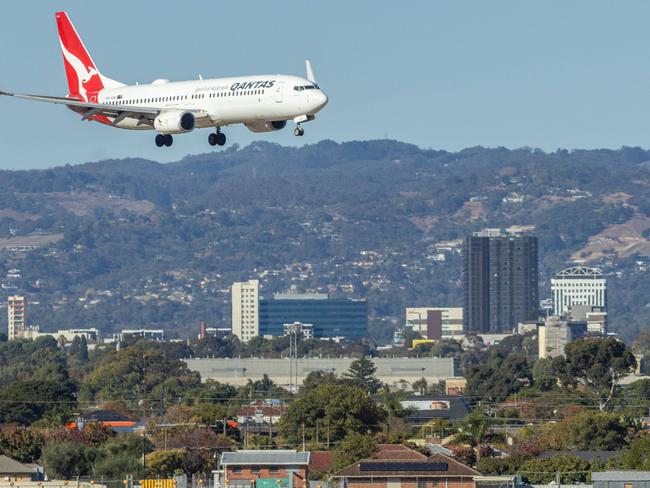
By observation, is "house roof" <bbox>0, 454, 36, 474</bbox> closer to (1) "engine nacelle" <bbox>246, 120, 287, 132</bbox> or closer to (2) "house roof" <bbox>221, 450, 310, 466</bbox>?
(2) "house roof" <bbox>221, 450, 310, 466</bbox>

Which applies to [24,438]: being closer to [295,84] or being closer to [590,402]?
[295,84]

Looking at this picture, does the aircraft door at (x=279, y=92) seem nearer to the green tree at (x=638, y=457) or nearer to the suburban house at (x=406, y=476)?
the suburban house at (x=406, y=476)

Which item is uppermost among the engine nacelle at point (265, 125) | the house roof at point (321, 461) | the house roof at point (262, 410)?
the engine nacelle at point (265, 125)

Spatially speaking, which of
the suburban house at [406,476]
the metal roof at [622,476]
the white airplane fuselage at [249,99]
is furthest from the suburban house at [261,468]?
the white airplane fuselage at [249,99]

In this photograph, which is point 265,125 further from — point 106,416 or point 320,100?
point 106,416

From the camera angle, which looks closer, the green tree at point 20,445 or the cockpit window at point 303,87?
the cockpit window at point 303,87

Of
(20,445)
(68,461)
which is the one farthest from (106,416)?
(68,461)
